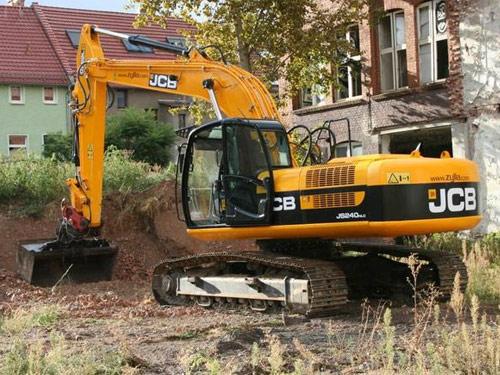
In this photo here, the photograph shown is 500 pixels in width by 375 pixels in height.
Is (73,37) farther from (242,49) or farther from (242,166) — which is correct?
(242,166)

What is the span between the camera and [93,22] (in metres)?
42.4

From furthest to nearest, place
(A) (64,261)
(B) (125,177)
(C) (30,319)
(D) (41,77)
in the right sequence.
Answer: (D) (41,77), (B) (125,177), (A) (64,261), (C) (30,319)

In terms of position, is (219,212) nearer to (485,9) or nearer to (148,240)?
(148,240)

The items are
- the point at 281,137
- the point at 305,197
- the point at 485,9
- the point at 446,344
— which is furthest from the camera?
the point at 485,9

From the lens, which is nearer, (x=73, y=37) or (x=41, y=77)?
(x=41, y=77)

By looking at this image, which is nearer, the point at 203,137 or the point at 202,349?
the point at 202,349

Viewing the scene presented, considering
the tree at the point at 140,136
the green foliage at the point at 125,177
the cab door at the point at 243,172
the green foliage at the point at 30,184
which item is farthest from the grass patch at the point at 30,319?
the tree at the point at 140,136

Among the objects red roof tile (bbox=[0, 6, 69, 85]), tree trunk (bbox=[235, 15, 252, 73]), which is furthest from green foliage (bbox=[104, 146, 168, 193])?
Result: red roof tile (bbox=[0, 6, 69, 85])

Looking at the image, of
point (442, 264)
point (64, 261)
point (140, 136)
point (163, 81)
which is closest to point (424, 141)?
point (163, 81)

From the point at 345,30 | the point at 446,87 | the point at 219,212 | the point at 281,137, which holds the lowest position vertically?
the point at 219,212

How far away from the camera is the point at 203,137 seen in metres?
10.7

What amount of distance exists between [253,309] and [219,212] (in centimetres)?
129

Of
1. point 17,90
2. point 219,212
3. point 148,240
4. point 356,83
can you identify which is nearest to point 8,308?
point 219,212

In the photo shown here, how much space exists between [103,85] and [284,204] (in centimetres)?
454
